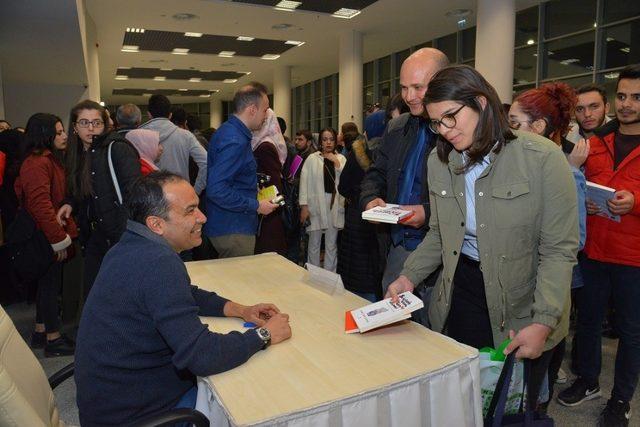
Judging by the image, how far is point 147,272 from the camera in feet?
4.41

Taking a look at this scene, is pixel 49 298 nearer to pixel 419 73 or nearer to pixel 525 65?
pixel 419 73

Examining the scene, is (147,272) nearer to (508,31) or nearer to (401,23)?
(508,31)

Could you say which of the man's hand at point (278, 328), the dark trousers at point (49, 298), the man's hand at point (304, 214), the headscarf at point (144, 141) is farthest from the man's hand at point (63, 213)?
the man's hand at point (278, 328)

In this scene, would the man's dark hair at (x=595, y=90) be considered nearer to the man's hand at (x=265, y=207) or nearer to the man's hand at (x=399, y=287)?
the man's hand at (x=265, y=207)

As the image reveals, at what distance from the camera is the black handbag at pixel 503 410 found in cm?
133

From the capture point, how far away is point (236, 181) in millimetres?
2879

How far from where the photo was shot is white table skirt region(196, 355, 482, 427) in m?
1.14

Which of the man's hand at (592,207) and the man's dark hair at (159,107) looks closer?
the man's hand at (592,207)

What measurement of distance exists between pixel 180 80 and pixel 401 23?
9392 millimetres

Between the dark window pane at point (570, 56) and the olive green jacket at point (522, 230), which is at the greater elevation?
the dark window pane at point (570, 56)

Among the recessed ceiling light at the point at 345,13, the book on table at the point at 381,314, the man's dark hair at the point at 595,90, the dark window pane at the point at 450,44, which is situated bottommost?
the book on table at the point at 381,314

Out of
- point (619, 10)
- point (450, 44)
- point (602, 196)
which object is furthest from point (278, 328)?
point (450, 44)

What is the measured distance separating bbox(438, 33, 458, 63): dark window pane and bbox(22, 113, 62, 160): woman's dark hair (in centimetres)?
849

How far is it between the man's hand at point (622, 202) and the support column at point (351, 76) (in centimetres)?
838
